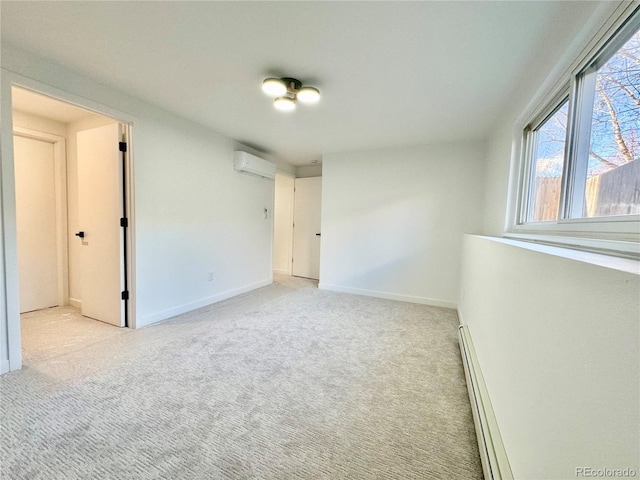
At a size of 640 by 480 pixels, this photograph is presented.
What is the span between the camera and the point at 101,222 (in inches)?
110

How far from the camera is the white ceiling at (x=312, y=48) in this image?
4.72ft

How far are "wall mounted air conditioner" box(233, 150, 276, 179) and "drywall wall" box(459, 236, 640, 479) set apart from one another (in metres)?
3.53

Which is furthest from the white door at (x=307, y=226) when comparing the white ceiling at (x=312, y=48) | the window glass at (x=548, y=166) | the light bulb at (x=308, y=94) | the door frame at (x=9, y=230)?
the door frame at (x=9, y=230)

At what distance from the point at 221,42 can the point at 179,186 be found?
1.86 metres

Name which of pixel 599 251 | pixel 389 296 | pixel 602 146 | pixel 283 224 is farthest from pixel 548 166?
pixel 283 224

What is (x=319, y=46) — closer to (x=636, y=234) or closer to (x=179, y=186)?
(x=636, y=234)

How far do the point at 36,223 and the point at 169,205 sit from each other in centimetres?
174

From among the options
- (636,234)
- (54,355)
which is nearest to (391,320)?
(636,234)

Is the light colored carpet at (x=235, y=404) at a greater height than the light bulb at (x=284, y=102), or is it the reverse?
the light bulb at (x=284, y=102)

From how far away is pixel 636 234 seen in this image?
0.83 m

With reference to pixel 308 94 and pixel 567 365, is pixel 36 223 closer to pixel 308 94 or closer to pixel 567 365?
pixel 308 94

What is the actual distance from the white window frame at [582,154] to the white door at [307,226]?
3742 millimetres

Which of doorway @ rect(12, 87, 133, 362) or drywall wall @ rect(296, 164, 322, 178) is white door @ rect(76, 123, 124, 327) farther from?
drywall wall @ rect(296, 164, 322, 178)

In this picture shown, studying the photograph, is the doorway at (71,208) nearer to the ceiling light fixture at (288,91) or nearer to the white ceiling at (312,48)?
the white ceiling at (312,48)
